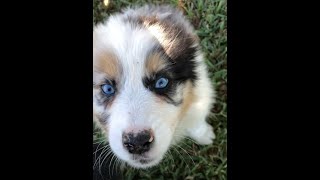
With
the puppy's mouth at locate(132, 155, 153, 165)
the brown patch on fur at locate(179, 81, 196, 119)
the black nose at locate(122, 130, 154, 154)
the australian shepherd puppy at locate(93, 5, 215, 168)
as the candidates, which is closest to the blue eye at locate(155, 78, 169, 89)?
the australian shepherd puppy at locate(93, 5, 215, 168)

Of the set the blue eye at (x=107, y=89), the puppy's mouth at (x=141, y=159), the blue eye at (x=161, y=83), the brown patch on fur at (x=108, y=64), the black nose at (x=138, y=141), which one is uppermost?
the brown patch on fur at (x=108, y=64)

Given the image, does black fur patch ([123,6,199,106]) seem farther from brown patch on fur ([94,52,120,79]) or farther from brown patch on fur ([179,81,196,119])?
brown patch on fur ([94,52,120,79])

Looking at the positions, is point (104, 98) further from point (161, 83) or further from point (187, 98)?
point (187, 98)

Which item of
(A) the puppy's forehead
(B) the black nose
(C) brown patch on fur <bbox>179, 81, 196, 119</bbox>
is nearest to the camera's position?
(B) the black nose

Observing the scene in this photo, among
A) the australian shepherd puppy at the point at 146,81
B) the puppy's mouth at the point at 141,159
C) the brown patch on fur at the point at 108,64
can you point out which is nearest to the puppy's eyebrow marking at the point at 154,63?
the australian shepherd puppy at the point at 146,81

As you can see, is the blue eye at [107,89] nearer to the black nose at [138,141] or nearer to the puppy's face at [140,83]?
the puppy's face at [140,83]

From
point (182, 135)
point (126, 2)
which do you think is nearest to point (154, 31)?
point (126, 2)
